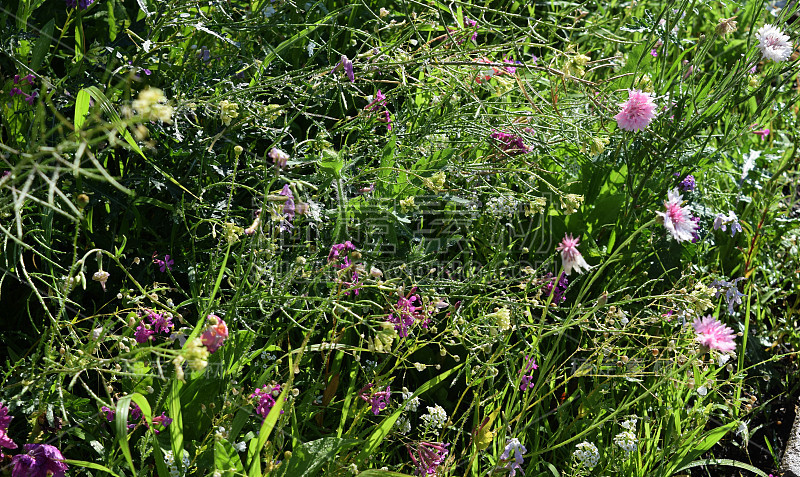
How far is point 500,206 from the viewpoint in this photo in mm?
1900

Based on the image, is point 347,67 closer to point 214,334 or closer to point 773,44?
point 214,334

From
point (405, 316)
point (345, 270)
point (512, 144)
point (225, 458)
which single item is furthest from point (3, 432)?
point (512, 144)

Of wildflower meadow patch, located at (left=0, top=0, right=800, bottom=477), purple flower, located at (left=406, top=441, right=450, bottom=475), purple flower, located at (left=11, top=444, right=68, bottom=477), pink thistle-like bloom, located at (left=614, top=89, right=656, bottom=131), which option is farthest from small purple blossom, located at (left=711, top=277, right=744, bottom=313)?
purple flower, located at (left=11, top=444, right=68, bottom=477)

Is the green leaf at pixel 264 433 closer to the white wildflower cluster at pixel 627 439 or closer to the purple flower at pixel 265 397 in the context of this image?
the purple flower at pixel 265 397

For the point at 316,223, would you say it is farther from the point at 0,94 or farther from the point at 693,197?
the point at 693,197

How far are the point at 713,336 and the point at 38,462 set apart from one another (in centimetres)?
131

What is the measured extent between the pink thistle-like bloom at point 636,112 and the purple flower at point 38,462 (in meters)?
1.42

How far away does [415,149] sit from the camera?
180 cm

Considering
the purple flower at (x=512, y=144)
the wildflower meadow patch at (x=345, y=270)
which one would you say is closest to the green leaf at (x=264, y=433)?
the wildflower meadow patch at (x=345, y=270)

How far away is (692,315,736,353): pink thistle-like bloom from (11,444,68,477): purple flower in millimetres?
1237

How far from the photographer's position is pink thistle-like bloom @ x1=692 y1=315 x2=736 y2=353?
1.43 m

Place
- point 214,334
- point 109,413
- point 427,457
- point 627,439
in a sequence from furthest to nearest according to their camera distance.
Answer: point 627,439
point 427,457
point 109,413
point 214,334

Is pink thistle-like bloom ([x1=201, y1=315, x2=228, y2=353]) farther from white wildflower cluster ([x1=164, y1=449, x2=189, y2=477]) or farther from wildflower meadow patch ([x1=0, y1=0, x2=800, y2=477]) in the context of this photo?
white wildflower cluster ([x1=164, y1=449, x2=189, y2=477])

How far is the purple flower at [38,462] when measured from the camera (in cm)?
124
